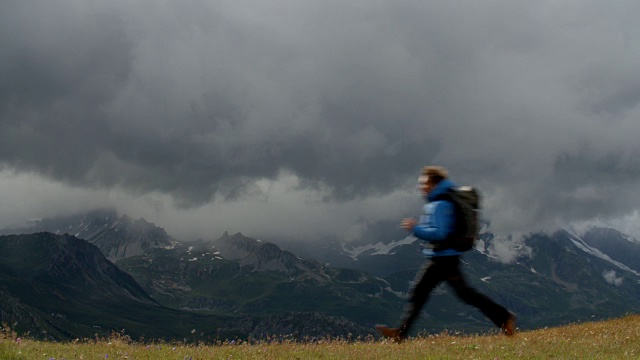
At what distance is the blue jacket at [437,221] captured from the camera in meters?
11.1

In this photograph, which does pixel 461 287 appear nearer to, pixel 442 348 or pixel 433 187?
pixel 442 348

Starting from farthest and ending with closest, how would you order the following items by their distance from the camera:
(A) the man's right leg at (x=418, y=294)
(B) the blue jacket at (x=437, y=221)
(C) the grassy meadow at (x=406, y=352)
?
(A) the man's right leg at (x=418, y=294)
(B) the blue jacket at (x=437, y=221)
(C) the grassy meadow at (x=406, y=352)

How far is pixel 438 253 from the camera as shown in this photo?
11445 millimetres

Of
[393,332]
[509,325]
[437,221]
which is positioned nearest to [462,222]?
[437,221]

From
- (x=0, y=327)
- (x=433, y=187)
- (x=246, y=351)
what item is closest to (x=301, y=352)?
(x=246, y=351)

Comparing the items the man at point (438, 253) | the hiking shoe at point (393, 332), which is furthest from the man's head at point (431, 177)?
the hiking shoe at point (393, 332)

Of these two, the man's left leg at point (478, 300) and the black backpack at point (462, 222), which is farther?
the man's left leg at point (478, 300)

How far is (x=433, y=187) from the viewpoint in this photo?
38.5 ft

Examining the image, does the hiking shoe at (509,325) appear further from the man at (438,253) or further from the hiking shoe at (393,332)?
the hiking shoe at (393,332)

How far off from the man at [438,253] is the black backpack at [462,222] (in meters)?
0.06

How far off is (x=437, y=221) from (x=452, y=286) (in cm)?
162

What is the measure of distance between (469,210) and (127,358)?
683 centimetres

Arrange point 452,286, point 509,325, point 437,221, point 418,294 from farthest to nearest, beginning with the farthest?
point 509,325, point 418,294, point 452,286, point 437,221

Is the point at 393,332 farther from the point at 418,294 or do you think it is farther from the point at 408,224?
the point at 408,224
